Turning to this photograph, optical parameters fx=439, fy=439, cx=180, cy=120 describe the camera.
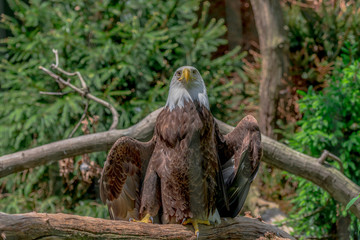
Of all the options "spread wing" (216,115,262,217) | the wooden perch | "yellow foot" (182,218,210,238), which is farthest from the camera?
"spread wing" (216,115,262,217)

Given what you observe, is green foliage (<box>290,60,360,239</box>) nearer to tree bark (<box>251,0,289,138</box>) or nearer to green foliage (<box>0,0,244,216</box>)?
green foliage (<box>0,0,244,216</box>)

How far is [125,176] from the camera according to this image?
247 centimetres

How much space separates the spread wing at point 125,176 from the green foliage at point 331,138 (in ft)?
5.95

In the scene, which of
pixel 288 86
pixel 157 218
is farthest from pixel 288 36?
pixel 157 218

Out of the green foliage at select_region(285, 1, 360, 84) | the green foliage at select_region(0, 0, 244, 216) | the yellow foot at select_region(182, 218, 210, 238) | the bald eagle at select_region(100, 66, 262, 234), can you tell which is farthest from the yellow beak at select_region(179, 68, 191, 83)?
the green foliage at select_region(285, 1, 360, 84)

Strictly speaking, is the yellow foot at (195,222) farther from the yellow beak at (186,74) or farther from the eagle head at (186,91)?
the yellow beak at (186,74)

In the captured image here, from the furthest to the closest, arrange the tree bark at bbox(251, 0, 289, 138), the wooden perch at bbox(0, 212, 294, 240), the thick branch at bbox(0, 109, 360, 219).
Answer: the tree bark at bbox(251, 0, 289, 138)
the thick branch at bbox(0, 109, 360, 219)
the wooden perch at bbox(0, 212, 294, 240)

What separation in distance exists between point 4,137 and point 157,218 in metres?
2.81

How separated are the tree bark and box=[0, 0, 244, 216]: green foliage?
0.56 m

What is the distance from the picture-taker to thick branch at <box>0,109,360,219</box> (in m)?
3.23

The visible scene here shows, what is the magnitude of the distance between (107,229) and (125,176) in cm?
56

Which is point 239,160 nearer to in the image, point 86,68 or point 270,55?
point 86,68

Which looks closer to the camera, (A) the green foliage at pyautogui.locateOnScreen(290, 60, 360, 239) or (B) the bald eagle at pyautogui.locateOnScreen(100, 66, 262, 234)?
(B) the bald eagle at pyautogui.locateOnScreen(100, 66, 262, 234)

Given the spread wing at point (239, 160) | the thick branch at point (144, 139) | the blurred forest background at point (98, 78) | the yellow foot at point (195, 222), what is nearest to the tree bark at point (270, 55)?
the blurred forest background at point (98, 78)
